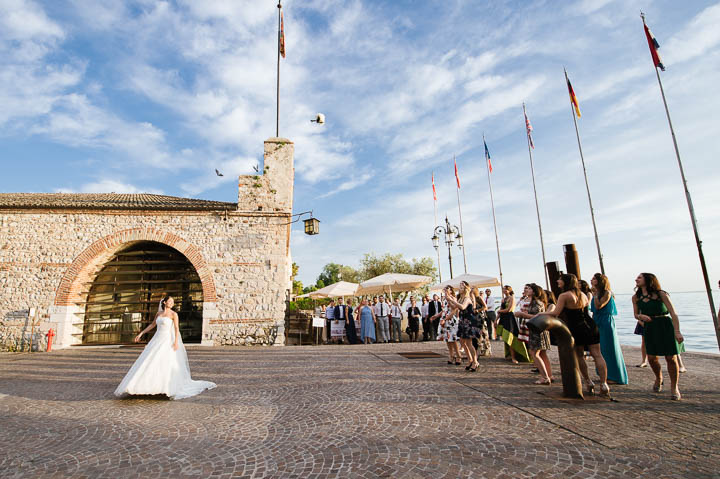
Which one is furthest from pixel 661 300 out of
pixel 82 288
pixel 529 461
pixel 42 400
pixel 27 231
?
pixel 27 231

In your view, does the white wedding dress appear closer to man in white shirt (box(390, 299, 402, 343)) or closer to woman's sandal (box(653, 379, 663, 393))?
woman's sandal (box(653, 379, 663, 393))

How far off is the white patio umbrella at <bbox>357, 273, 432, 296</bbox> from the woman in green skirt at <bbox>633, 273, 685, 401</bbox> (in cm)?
850

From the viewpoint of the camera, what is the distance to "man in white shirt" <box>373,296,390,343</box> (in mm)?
12625

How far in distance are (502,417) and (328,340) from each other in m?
10.4

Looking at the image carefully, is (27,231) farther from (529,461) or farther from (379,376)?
(529,461)

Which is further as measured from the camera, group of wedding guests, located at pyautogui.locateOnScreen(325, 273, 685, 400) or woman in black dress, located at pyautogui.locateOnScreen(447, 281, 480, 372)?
woman in black dress, located at pyautogui.locateOnScreen(447, 281, 480, 372)

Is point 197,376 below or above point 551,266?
below

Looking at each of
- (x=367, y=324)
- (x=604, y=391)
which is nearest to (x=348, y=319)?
(x=367, y=324)

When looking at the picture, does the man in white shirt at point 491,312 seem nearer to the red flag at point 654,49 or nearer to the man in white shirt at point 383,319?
the man in white shirt at point 383,319

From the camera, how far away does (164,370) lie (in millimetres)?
5168

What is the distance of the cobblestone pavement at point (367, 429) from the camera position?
8.82 ft

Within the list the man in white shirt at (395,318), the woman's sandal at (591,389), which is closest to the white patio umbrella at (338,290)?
the man in white shirt at (395,318)

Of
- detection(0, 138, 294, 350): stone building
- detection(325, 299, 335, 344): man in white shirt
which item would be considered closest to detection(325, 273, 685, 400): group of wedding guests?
detection(325, 299, 335, 344): man in white shirt

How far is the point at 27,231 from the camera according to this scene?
11.2 m
